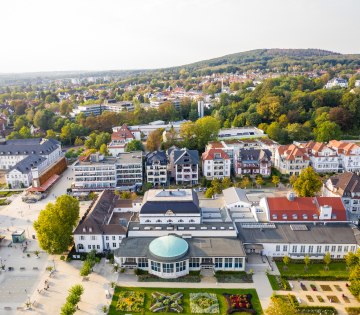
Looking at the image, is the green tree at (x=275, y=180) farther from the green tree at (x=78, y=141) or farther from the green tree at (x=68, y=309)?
the green tree at (x=78, y=141)

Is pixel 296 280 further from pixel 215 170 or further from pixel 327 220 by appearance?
pixel 215 170

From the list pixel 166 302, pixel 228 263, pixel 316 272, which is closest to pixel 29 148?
pixel 166 302

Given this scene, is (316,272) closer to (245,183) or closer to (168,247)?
(168,247)

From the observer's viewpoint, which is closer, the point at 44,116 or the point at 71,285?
the point at 71,285

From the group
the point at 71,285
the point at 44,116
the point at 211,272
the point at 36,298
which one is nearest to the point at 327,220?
the point at 211,272

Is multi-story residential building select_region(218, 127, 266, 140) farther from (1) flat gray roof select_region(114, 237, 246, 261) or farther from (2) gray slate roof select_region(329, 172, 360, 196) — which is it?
(1) flat gray roof select_region(114, 237, 246, 261)
